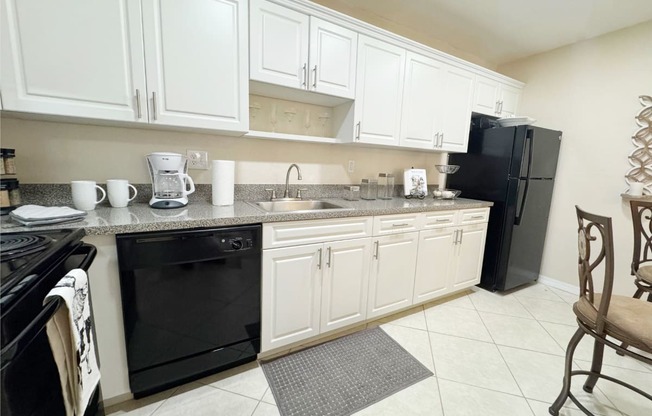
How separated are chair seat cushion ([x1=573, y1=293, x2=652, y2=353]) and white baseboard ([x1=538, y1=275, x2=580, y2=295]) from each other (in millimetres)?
1631

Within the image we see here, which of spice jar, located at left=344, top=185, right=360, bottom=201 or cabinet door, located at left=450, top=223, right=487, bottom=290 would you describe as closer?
A: spice jar, located at left=344, top=185, right=360, bottom=201

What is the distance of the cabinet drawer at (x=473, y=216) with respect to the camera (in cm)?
231

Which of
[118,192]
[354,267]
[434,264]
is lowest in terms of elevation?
[434,264]

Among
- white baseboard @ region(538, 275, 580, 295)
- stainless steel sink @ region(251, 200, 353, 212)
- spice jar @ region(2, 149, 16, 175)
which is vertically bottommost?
white baseboard @ region(538, 275, 580, 295)

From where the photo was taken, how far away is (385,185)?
2402mm

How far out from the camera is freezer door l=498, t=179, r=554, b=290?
2.47 meters

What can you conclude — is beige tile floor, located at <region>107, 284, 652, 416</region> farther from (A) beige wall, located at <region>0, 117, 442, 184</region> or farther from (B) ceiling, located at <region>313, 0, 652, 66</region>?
(B) ceiling, located at <region>313, 0, 652, 66</region>

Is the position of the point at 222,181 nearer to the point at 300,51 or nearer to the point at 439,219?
the point at 300,51

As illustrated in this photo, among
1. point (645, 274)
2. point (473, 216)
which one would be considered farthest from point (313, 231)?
point (645, 274)

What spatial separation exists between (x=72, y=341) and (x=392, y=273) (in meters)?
1.73

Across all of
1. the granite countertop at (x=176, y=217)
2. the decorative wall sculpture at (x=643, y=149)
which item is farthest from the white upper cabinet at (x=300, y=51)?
the decorative wall sculpture at (x=643, y=149)

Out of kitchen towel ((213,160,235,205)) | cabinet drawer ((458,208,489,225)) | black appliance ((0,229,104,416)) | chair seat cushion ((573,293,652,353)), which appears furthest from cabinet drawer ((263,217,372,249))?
chair seat cushion ((573,293,652,353))

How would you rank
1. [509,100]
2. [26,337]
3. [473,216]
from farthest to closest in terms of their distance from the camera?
[509,100]
[473,216]
[26,337]

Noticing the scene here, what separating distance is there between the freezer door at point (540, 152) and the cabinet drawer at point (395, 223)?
1.17 m
